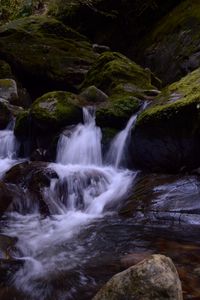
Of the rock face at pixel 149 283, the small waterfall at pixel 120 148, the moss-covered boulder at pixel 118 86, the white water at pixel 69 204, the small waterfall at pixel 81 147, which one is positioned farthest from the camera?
the moss-covered boulder at pixel 118 86

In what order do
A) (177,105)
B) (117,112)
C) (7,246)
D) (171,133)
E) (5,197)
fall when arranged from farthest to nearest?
(117,112) → (171,133) → (177,105) → (5,197) → (7,246)

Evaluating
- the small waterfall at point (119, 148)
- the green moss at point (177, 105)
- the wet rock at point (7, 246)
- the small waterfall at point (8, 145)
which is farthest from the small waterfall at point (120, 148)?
the wet rock at point (7, 246)

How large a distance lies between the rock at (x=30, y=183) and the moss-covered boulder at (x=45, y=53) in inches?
219

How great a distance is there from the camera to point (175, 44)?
1202cm

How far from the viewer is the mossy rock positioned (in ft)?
29.1

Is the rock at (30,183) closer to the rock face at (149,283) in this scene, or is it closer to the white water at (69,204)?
the white water at (69,204)

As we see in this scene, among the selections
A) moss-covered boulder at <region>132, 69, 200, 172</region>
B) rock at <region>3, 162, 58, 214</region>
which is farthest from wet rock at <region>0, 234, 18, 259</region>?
moss-covered boulder at <region>132, 69, 200, 172</region>

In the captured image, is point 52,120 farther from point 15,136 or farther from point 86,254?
point 86,254

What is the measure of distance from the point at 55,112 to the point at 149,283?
21.5 ft

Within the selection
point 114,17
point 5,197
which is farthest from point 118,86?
point 114,17

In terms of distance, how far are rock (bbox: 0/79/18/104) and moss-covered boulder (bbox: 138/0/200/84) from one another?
4170 mm

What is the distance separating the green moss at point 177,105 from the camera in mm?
6633

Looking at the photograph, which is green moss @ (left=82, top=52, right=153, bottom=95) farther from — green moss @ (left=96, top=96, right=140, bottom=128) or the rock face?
the rock face

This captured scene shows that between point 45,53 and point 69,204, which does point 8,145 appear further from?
point 45,53
